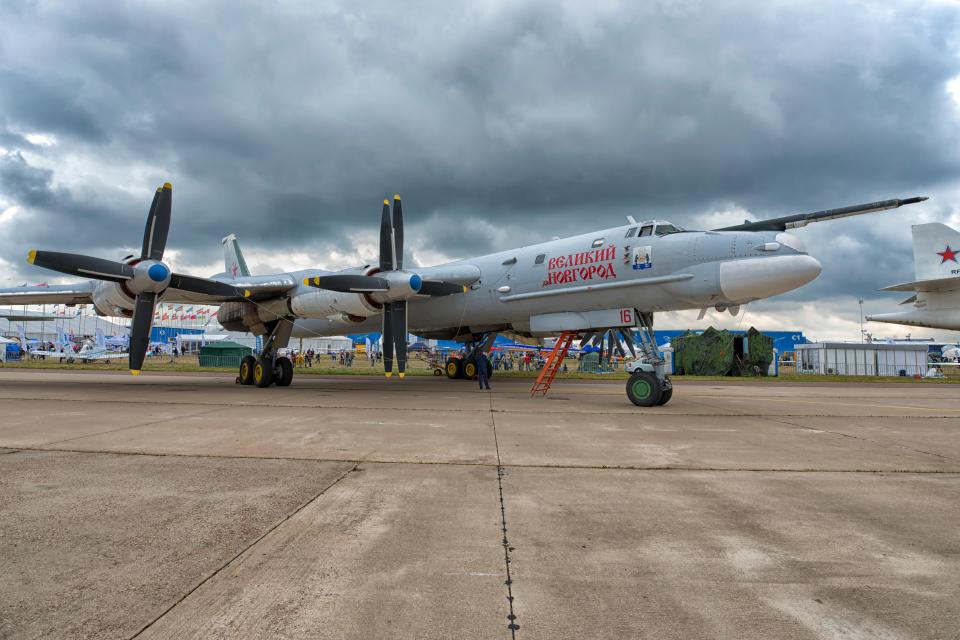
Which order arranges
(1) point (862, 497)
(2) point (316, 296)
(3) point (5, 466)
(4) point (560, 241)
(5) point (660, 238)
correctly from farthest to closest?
(2) point (316, 296)
(4) point (560, 241)
(5) point (660, 238)
(3) point (5, 466)
(1) point (862, 497)

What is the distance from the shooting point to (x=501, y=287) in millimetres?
14531

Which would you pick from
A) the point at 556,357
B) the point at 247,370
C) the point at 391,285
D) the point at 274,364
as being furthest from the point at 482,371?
the point at 247,370

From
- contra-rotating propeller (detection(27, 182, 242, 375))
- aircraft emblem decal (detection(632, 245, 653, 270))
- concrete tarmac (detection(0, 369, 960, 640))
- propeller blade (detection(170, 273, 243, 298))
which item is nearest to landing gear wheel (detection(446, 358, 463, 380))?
propeller blade (detection(170, 273, 243, 298))

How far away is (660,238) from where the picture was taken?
11.3 m

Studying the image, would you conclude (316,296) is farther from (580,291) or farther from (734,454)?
(734,454)

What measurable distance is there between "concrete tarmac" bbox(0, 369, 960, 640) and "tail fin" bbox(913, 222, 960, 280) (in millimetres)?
26813

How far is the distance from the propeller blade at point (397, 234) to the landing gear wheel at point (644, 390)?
23.6ft

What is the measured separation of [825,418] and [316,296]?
1265cm

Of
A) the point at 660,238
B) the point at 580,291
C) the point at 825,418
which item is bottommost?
the point at 825,418

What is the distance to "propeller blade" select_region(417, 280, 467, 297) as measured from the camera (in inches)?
583

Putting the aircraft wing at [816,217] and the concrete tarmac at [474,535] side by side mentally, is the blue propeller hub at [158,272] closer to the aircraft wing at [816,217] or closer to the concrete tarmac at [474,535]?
the concrete tarmac at [474,535]

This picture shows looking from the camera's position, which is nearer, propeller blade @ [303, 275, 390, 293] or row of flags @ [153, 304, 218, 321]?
propeller blade @ [303, 275, 390, 293]

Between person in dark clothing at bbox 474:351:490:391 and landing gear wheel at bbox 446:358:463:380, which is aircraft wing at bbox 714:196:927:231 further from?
landing gear wheel at bbox 446:358:463:380

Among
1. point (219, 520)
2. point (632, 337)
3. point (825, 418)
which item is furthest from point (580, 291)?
point (219, 520)
